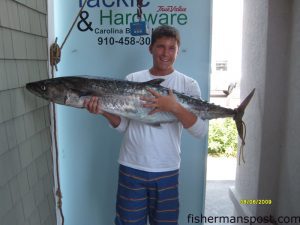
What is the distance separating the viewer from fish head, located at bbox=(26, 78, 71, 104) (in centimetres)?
206

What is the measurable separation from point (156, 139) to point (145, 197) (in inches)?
16.5

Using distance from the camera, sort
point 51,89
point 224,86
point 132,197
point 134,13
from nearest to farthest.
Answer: point 51,89 → point 132,197 → point 134,13 → point 224,86

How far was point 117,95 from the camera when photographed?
218 centimetres

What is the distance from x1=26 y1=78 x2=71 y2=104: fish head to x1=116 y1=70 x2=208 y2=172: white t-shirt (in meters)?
0.47

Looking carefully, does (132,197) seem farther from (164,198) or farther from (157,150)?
(157,150)

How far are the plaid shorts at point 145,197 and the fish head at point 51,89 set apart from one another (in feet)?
2.15

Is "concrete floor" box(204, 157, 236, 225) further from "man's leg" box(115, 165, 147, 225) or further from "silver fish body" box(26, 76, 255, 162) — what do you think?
"silver fish body" box(26, 76, 255, 162)

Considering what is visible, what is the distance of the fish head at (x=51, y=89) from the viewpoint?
2.06 metres

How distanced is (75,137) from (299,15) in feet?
7.00

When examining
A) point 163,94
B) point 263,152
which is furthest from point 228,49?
point 163,94

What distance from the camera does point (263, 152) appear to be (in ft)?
9.57

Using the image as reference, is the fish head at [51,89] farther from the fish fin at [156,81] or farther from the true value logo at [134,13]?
the true value logo at [134,13]

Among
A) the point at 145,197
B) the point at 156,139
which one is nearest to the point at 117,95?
the point at 156,139

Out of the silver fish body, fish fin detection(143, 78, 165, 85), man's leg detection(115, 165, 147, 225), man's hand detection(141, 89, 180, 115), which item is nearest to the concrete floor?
man's leg detection(115, 165, 147, 225)
